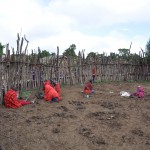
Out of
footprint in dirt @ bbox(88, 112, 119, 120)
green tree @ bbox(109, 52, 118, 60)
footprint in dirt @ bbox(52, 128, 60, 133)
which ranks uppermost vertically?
green tree @ bbox(109, 52, 118, 60)

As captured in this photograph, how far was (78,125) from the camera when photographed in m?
7.47

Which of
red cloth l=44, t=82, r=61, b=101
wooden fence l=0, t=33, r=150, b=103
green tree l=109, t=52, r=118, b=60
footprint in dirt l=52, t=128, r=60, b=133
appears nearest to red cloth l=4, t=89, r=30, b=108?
wooden fence l=0, t=33, r=150, b=103

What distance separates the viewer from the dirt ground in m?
6.25

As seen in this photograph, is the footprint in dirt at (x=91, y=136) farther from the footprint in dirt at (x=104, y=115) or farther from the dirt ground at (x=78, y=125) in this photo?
the footprint in dirt at (x=104, y=115)

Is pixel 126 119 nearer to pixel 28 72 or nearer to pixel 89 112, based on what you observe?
pixel 89 112

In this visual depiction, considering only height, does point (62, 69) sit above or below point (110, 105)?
above

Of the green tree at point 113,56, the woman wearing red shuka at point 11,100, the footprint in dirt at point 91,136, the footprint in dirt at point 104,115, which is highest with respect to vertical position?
the green tree at point 113,56

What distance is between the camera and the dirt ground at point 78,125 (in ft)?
20.5

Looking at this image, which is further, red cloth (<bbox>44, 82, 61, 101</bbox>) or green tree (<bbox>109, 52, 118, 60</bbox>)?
green tree (<bbox>109, 52, 118, 60</bbox>)

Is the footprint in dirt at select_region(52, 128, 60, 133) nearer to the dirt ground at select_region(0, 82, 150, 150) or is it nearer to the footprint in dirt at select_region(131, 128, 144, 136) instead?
the dirt ground at select_region(0, 82, 150, 150)

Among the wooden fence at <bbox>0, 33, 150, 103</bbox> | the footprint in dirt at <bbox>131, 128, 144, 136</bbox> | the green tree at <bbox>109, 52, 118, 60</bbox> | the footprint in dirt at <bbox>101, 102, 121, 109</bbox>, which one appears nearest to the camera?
the footprint in dirt at <bbox>131, 128, 144, 136</bbox>

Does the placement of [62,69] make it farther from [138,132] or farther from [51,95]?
[138,132]

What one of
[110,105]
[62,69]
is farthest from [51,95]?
[62,69]

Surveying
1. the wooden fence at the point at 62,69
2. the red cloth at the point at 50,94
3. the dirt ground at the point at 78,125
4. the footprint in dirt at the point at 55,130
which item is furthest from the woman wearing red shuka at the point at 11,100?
the footprint in dirt at the point at 55,130
